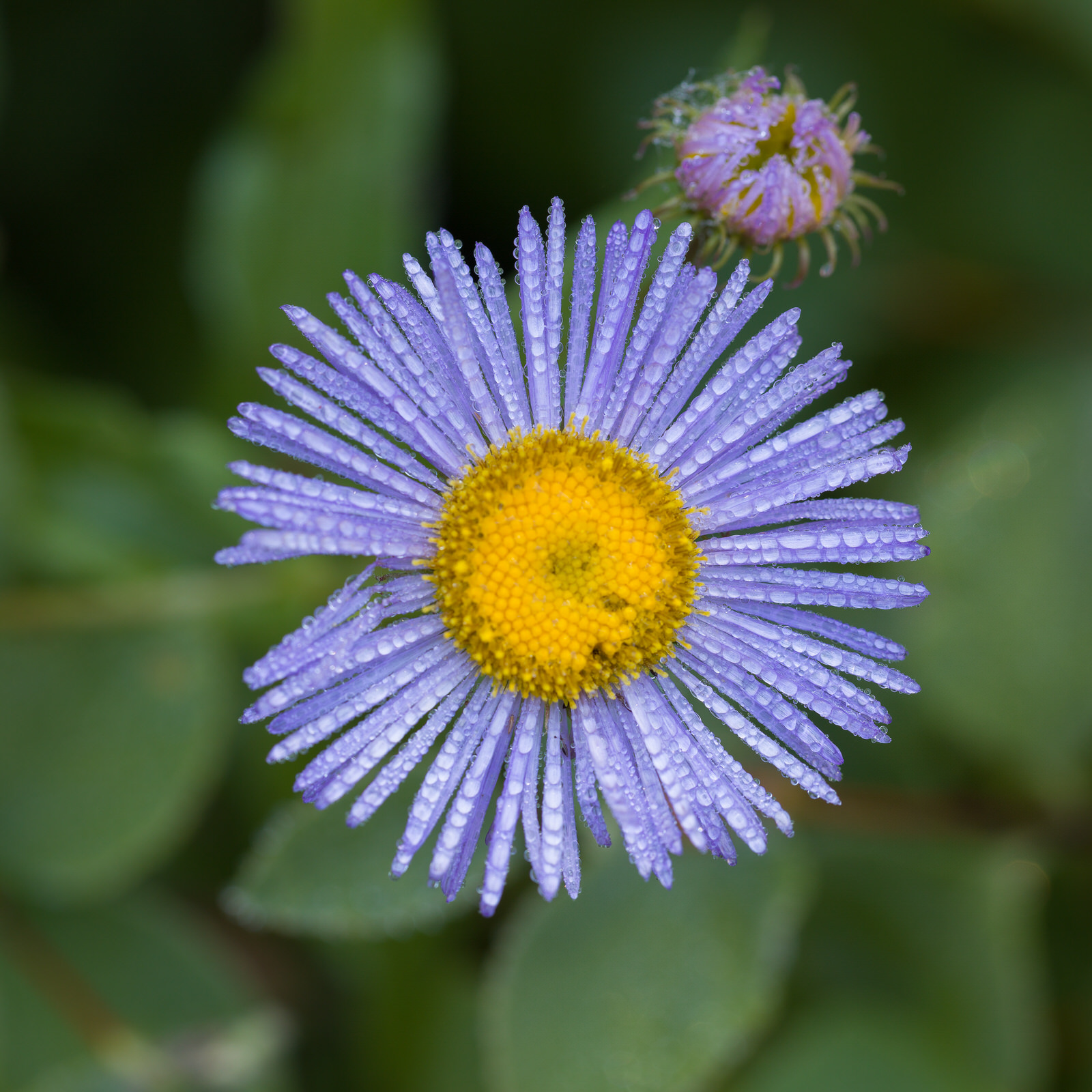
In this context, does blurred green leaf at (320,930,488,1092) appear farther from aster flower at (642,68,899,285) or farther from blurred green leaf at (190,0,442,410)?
aster flower at (642,68,899,285)

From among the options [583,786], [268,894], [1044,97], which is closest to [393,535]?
[583,786]

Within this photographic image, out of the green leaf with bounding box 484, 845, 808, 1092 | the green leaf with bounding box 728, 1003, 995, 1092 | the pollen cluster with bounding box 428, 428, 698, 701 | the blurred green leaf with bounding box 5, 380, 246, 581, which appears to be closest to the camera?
the pollen cluster with bounding box 428, 428, 698, 701

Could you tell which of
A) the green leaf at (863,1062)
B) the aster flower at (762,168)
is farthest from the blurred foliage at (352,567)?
the aster flower at (762,168)

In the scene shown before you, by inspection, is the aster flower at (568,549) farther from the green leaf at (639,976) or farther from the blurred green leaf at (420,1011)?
the blurred green leaf at (420,1011)

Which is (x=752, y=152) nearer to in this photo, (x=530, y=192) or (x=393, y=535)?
(x=393, y=535)

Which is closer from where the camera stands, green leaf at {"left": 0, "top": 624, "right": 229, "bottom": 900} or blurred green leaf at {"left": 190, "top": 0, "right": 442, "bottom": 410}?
green leaf at {"left": 0, "top": 624, "right": 229, "bottom": 900}

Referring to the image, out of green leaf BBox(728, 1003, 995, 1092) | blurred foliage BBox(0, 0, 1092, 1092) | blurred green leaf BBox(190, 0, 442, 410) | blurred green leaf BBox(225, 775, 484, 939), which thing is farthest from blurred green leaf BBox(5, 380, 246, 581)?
green leaf BBox(728, 1003, 995, 1092)
